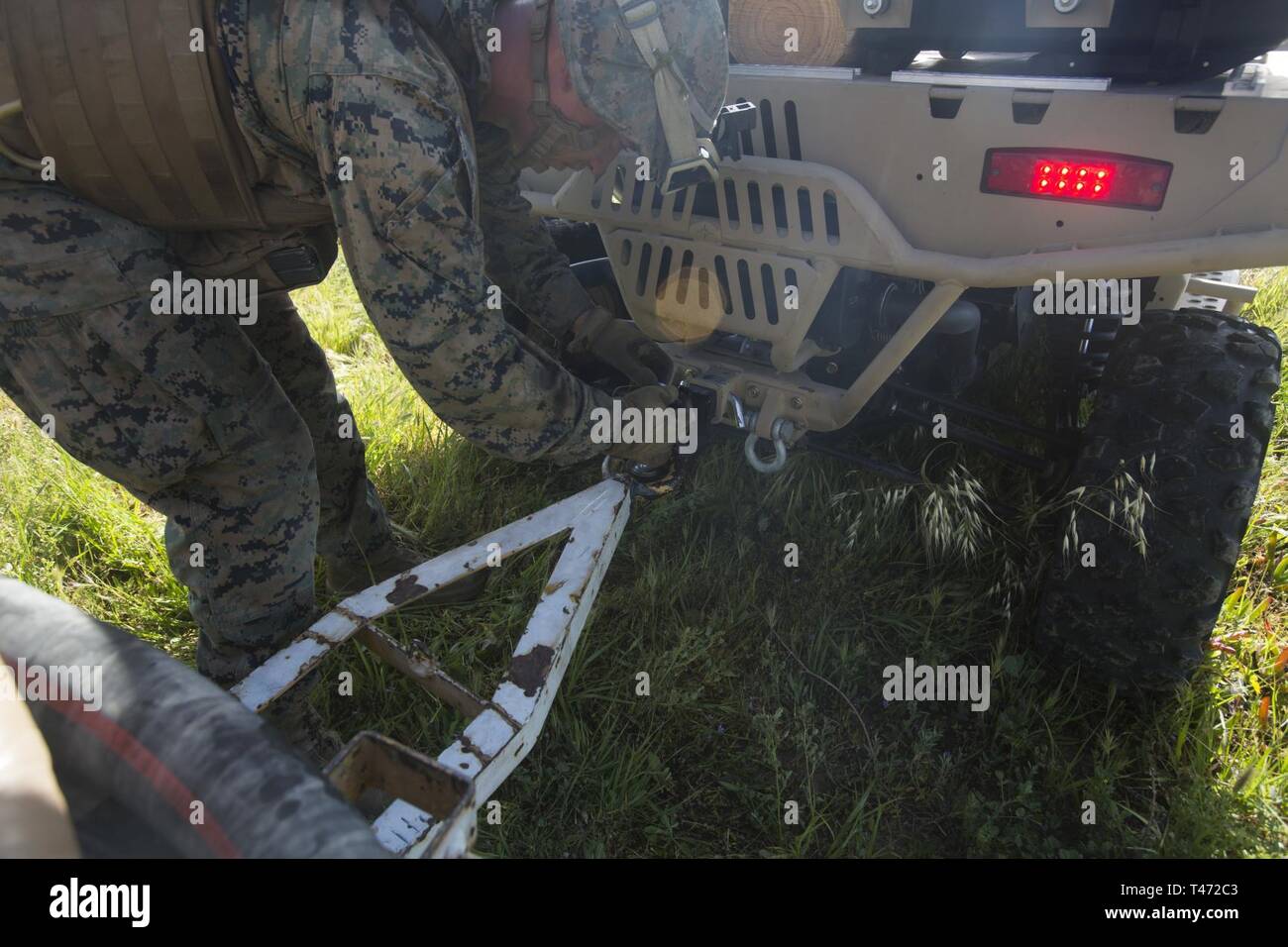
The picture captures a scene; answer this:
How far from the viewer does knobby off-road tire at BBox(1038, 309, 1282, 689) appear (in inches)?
82.0

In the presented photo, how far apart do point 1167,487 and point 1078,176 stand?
712 millimetres

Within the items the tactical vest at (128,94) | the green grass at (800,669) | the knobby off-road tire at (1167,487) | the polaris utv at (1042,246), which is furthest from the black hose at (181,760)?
the knobby off-road tire at (1167,487)

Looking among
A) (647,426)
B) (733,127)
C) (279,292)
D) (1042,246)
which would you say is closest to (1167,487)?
(1042,246)

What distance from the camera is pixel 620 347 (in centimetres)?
264

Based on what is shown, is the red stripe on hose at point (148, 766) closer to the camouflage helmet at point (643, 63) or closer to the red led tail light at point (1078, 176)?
the camouflage helmet at point (643, 63)

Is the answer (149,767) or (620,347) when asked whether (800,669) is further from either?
(149,767)

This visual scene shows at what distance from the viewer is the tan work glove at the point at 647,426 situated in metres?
2.33

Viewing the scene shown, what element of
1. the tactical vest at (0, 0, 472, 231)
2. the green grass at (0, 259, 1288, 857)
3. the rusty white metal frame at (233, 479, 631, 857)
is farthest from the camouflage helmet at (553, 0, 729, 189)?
the green grass at (0, 259, 1288, 857)

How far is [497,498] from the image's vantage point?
3.16 m
